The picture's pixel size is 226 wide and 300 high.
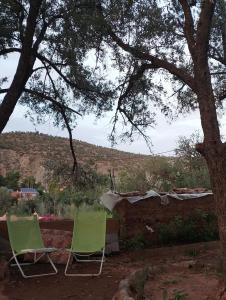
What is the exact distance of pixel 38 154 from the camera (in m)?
35.1

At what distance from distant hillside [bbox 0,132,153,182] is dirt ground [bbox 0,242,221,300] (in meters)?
24.5

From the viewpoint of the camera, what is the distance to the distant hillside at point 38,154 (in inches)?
1361

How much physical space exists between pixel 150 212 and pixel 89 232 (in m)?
2.94

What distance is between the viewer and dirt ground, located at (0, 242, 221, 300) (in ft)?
18.6

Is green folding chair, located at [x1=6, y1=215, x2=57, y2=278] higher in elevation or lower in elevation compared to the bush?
higher

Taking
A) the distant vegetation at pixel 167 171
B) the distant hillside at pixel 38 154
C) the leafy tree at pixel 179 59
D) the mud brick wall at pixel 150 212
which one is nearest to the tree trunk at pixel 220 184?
the leafy tree at pixel 179 59

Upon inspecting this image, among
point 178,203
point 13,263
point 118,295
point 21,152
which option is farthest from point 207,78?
point 21,152

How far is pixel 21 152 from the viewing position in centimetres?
3606

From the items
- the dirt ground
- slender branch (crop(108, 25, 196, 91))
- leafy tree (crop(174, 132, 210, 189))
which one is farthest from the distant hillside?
slender branch (crop(108, 25, 196, 91))

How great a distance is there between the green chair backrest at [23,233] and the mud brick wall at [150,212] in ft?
8.25

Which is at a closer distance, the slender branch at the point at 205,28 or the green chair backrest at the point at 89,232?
the slender branch at the point at 205,28

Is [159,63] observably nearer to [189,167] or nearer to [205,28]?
[205,28]

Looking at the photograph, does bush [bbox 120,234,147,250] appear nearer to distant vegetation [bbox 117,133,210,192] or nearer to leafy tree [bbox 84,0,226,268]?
leafy tree [bbox 84,0,226,268]

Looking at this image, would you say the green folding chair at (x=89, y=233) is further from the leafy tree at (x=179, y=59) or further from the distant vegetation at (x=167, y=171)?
the distant vegetation at (x=167, y=171)
